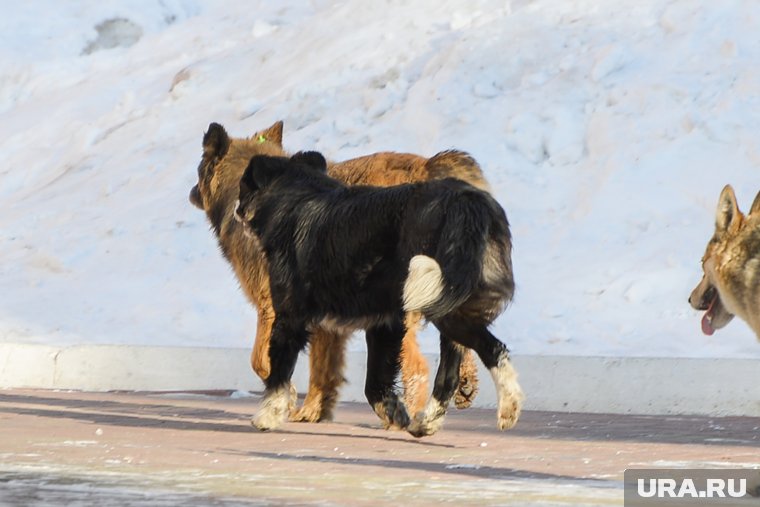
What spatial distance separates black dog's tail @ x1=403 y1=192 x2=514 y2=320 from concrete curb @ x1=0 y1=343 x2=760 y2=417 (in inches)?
113

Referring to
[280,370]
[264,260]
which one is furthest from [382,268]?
[264,260]

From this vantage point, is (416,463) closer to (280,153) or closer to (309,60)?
(280,153)

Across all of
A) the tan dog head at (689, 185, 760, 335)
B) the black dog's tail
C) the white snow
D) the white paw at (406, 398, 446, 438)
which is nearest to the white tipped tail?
the black dog's tail

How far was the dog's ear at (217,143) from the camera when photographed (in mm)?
10992

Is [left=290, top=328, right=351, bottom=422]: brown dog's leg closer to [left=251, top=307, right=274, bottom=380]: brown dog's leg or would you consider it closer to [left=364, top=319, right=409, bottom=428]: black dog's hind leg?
[left=251, top=307, right=274, bottom=380]: brown dog's leg

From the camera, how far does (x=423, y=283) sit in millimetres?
8164

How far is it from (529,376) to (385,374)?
3.16 meters

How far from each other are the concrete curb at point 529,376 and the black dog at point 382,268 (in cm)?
180

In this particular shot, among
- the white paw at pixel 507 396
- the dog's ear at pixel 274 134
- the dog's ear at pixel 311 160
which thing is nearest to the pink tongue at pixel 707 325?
the white paw at pixel 507 396

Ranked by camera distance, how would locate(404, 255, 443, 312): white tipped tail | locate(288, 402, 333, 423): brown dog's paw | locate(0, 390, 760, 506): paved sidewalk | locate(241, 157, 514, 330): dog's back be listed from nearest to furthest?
1. locate(0, 390, 760, 506): paved sidewalk
2. locate(404, 255, 443, 312): white tipped tail
3. locate(241, 157, 514, 330): dog's back
4. locate(288, 402, 333, 423): brown dog's paw

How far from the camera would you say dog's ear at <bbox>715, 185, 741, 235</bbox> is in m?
8.00

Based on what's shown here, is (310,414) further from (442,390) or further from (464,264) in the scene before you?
(464,264)

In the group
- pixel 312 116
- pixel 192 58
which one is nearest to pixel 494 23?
pixel 312 116

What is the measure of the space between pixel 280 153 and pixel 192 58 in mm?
14837
